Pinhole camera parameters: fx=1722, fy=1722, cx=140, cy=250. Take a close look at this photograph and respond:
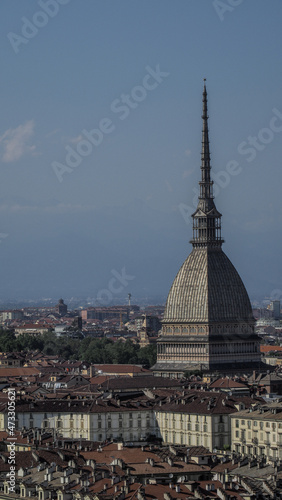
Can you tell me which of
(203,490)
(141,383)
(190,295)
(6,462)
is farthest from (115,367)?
(203,490)

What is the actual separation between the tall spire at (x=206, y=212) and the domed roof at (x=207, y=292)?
0.88 m

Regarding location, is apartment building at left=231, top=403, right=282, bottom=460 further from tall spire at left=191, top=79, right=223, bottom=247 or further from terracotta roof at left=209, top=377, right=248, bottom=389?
tall spire at left=191, top=79, right=223, bottom=247

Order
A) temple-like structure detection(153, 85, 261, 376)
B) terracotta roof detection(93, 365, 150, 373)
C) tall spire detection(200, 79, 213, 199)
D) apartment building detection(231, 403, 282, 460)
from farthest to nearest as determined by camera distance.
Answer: tall spire detection(200, 79, 213, 199) → temple-like structure detection(153, 85, 261, 376) → terracotta roof detection(93, 365, 150, 373) → apartment building detection(231, 403, 282, 460)

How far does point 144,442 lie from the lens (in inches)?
3612

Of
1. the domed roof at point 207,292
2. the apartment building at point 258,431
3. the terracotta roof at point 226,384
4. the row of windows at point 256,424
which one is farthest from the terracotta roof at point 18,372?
the row of windows at point 256,424

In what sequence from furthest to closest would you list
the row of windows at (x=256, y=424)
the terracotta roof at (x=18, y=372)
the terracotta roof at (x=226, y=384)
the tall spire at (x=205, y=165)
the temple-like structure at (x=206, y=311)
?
the tall spire at (x=205, y=165) < the temple-like structure at (x=206, y=311) < the terracotta roof at (x=18, y=372) < the terracotta roof at (x=226, y=384) < the row of windows at (x=256, y=424)

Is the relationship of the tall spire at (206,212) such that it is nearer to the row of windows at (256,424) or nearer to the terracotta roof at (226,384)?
the terracotta roof at (226,384)

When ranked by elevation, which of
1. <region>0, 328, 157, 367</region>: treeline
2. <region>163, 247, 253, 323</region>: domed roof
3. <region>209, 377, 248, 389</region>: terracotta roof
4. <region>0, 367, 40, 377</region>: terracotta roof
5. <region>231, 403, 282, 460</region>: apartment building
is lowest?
<region>231, 403, 282, 460</region>: apartment building

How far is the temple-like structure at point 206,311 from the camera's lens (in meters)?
151

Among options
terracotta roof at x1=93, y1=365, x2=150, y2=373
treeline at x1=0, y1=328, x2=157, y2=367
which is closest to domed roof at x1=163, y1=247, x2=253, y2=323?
terracotta roof at x1=93, y1=365, x2=150, y2=373

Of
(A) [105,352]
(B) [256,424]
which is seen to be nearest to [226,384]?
(B) [256,424]

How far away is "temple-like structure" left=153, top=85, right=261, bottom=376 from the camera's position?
494 ft

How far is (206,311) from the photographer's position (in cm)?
15338

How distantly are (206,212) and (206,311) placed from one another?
9.82 metres
